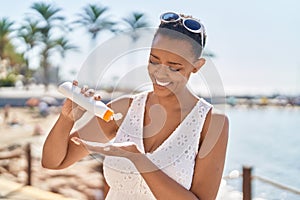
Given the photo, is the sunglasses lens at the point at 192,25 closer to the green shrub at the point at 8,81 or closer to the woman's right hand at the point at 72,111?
the woman's right hand at the point at 72,111

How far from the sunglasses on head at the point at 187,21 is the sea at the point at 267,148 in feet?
3.86

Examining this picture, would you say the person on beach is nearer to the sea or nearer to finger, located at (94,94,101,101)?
finger, located at (94,94,101,101)

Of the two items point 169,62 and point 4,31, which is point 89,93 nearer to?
point 169,62

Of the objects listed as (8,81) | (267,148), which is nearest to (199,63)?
(267,148)

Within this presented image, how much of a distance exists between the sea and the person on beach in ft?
3.61

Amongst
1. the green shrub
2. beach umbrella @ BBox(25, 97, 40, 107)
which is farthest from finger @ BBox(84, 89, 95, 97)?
the green shrub

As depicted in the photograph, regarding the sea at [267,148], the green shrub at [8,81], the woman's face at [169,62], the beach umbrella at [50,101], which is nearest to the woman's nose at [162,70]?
the woman's face at [169,62]

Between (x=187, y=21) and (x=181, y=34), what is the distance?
0.04m

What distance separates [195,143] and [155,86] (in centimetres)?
15

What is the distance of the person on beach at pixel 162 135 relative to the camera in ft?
3.06

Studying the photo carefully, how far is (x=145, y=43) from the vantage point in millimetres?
965

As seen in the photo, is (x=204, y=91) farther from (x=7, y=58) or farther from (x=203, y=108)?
(x=7, y=58)

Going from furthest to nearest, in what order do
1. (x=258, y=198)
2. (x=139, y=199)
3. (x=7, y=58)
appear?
(x=7, y=58)
(x=258, y=198)
(x=139, y=199)

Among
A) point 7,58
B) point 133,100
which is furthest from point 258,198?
point 7,58
